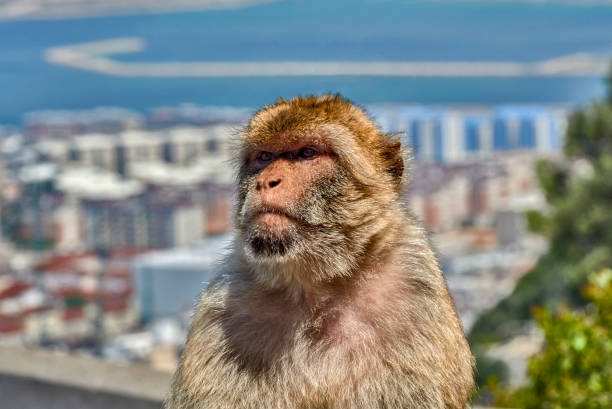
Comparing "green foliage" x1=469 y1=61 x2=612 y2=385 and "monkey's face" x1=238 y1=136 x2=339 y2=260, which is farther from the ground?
"monkey's face" x1=238 y1=136 x2=339 y2=260

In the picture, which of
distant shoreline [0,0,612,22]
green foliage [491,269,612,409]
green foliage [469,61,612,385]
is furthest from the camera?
distant shoreline [0,0,612,22]

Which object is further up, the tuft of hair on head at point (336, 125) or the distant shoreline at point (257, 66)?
the distant shoreline at point (257, 66)

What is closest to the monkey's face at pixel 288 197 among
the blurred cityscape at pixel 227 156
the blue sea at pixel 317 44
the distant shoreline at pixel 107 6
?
the blurred cityscape at pixel 227 156

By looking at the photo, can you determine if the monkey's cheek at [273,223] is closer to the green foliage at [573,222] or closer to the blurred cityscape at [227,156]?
the blurred cityscape at [227,156]

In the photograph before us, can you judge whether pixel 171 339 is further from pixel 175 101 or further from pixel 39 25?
pixel 39 25

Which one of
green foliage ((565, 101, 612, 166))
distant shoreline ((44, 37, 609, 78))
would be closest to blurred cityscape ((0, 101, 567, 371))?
green foliage ((565, 101, 612, 166))

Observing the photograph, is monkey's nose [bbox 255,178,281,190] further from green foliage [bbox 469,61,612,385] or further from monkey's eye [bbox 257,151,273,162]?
green foliage [bbox 469,61,612,385]

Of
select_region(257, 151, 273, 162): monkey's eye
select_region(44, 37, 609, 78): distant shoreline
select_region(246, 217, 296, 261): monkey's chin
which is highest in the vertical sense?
select_region(44, 37, 609, 78): distant shoreline

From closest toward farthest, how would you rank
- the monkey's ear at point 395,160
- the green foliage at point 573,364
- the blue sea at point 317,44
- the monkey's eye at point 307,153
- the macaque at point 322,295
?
the macaque at point 322,295 < the monkey's eye at point 307,153 < the monkey's ear at point 395,160 < the green foliage at point 573,364 < the blue sea at point 317,44

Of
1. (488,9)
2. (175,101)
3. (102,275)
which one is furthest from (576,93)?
(102,275)
